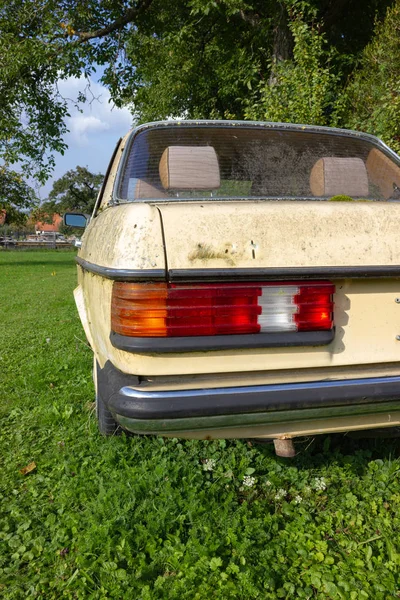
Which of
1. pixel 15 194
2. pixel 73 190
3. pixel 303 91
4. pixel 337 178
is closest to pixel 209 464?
pixel 337 178

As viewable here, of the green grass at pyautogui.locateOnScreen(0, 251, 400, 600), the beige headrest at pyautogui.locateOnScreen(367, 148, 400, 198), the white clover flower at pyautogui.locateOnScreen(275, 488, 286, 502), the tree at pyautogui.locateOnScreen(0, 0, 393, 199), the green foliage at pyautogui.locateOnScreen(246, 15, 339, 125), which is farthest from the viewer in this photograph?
the tree at pyautogui.locateOnScreen(0, 0, 393, 199)

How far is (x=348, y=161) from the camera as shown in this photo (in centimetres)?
266

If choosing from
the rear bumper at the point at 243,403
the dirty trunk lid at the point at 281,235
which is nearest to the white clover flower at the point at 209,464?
the rear bumper at the point at 243,403

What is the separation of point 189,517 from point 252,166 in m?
1.71

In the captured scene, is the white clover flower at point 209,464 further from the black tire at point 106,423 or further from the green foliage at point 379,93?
the green foliage at point 379,93

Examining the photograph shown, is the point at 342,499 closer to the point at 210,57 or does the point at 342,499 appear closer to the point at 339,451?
the point at 339,451

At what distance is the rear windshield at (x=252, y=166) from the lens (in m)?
2.29

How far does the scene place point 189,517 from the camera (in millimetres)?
2066

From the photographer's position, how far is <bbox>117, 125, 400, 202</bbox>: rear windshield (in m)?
2.29

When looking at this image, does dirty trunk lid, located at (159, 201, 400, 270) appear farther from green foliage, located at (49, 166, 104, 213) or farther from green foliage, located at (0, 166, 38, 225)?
green foliage, located at (49, 166, 104, 213)

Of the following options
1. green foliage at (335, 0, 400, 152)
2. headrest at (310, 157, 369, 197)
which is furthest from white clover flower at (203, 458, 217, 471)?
green foliage at (335, 0, 400, 152)

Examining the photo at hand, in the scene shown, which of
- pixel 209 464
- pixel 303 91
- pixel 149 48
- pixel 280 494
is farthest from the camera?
pixel 149 48

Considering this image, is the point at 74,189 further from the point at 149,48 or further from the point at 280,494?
the point at 280,494

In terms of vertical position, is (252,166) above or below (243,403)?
above
